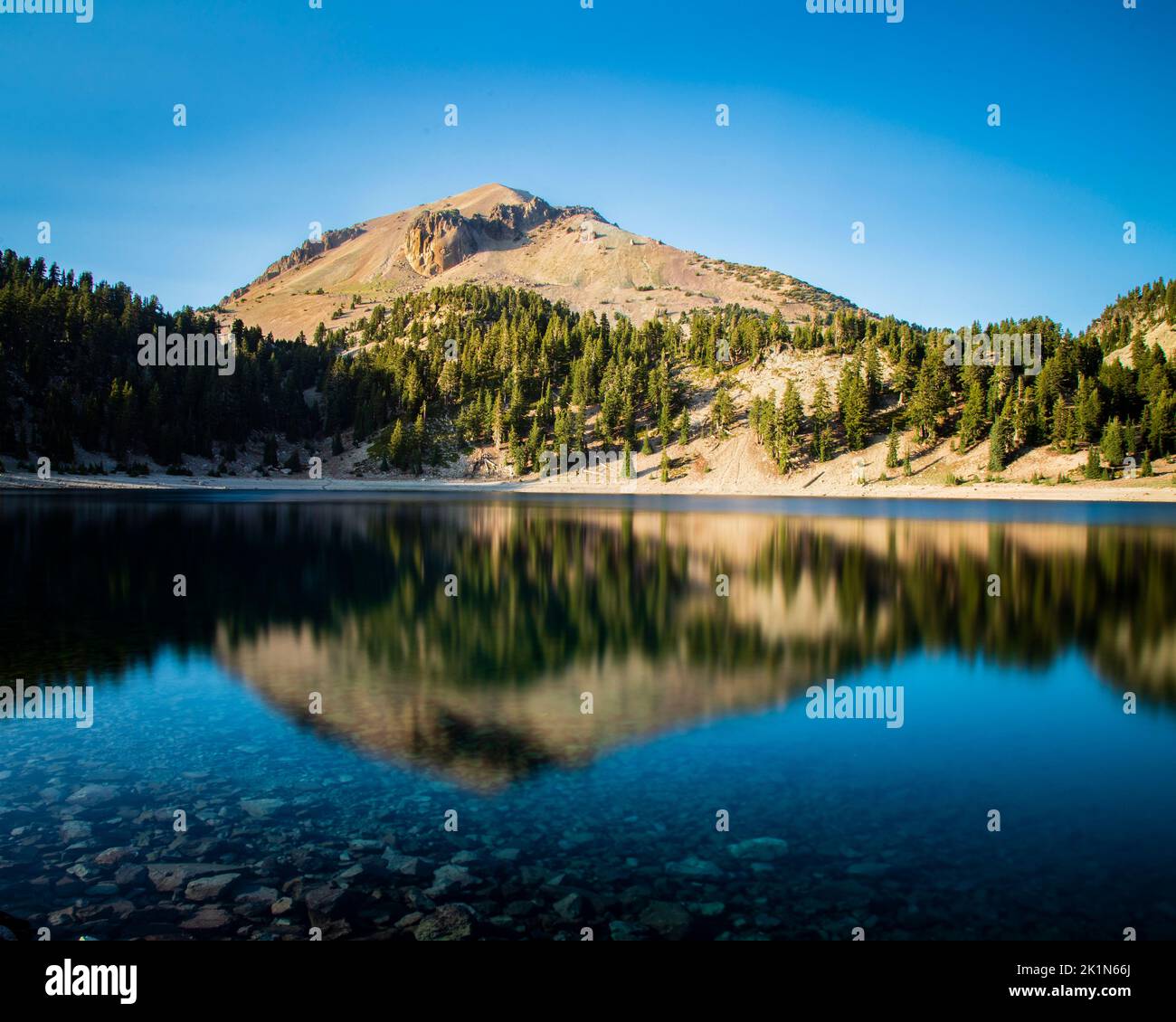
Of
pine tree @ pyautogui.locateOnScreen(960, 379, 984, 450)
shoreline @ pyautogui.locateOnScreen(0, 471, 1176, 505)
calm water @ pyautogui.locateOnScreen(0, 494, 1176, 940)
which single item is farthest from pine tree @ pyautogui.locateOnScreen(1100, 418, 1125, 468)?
calm water @ pyautogui.locateOnScreen(0, 494, 1176, 940)

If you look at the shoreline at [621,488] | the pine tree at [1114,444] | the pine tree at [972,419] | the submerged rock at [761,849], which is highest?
the pine tree at [972,419]

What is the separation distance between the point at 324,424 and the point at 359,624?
141413mm

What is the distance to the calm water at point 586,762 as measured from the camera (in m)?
7.63

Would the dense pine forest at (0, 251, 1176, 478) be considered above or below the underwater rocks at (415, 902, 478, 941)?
above

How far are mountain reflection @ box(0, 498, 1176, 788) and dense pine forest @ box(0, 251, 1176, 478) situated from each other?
71.2m

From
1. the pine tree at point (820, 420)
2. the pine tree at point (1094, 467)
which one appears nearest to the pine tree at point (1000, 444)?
the pine tree at point (1094, 467)

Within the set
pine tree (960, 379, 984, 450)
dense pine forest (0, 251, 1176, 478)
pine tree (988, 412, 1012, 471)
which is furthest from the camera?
pine tree (960, 379, 984, 450)

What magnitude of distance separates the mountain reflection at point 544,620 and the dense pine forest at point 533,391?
234 feet

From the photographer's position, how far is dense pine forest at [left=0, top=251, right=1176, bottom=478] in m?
108

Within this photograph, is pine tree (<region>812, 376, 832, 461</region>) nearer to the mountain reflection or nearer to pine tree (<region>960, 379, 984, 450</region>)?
pine tree (<region>960, 379, 984, 450</region>)

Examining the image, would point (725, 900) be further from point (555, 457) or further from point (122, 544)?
point (555, 457)

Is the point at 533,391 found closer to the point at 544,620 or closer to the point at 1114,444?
the point at 1114,444

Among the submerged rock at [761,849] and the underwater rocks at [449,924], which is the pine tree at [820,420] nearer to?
the submerged rock at [761,849]

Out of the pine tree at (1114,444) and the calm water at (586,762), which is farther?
the pine tree at (1114,444)
